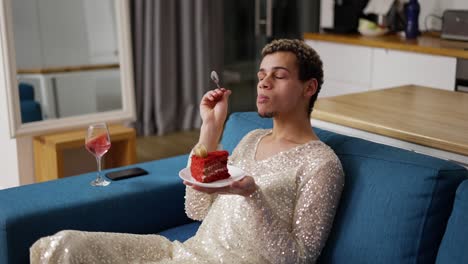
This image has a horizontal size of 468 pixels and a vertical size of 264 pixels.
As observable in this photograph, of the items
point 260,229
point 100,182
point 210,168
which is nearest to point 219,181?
point 210,168

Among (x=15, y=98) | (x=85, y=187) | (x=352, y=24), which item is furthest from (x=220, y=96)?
(x=352, y=24)

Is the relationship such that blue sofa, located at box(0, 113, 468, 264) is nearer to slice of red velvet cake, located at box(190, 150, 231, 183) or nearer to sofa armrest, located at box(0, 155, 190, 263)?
sofa armrest, located at box(0, 155, 190, 263)

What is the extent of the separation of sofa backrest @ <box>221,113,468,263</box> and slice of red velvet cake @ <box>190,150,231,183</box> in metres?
0.37

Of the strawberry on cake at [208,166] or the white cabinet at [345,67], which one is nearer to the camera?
the strawberry on cake at [208,166]

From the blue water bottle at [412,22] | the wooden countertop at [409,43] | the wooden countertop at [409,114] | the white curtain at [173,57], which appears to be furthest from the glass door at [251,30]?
the wooden countertop at [409,114]

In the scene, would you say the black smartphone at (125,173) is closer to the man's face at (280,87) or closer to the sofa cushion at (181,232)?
the sofa cushion at (181,232)

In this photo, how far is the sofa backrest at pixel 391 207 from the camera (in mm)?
1586

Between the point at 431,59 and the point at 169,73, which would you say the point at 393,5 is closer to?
the point at 431,59

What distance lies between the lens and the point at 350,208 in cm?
173

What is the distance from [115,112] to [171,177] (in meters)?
1.43

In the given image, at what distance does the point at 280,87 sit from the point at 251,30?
3.95 meters

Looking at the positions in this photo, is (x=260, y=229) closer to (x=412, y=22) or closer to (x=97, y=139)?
(x=97, y=139)

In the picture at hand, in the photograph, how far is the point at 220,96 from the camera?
2.02 metres

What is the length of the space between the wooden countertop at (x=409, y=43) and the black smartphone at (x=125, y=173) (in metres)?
2.26
